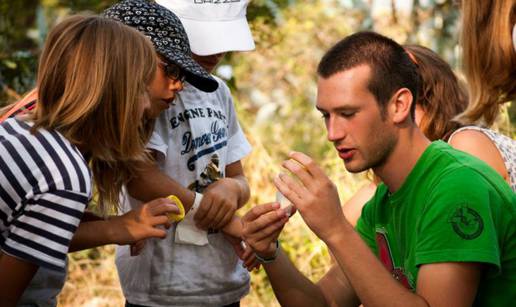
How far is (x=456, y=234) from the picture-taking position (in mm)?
2725

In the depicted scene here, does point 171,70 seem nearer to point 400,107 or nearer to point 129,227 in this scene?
point 129,227

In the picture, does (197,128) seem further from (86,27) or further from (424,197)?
(424,197)

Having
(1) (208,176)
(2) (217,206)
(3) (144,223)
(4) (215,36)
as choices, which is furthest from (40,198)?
(4) (215,36)

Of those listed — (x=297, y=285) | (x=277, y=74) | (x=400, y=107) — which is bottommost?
(x=277, y=74)

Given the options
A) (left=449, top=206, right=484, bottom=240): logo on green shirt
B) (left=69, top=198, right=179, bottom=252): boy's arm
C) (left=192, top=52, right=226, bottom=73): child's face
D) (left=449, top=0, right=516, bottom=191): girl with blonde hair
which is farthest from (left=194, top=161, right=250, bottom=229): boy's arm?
(left=449, top=206, right=484, bottom=240): logo on green shirt

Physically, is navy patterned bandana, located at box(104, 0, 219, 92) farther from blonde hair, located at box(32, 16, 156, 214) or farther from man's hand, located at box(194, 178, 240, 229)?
man's hand, located at box(194, 178, 240, 229)

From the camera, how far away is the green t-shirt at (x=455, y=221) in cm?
272

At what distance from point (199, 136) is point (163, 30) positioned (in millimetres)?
434

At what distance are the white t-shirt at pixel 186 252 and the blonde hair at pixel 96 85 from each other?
361mm

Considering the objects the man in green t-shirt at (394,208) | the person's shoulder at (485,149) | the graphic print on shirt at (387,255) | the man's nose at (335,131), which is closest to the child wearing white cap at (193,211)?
the man in green t-shirt at (394,208)

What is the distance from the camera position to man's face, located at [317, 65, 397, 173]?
300cm

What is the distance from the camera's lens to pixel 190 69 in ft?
10.8

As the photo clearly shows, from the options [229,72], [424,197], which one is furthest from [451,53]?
[424,197]

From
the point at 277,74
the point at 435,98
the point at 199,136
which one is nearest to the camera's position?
the point at 199,136
